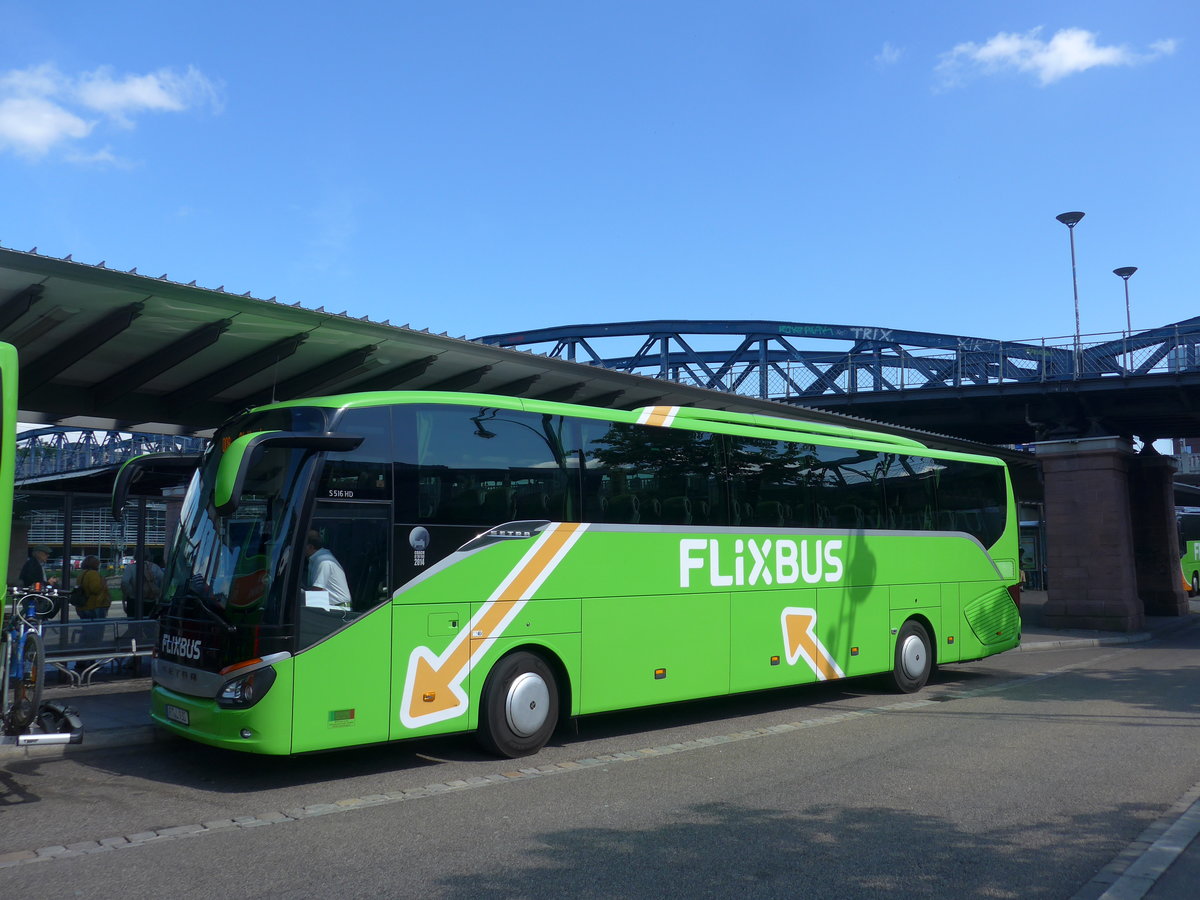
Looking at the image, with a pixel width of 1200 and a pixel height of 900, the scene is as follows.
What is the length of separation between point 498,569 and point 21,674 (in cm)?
372

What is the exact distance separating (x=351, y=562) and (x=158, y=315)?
390 cm

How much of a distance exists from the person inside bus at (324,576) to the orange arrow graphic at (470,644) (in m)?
0.82

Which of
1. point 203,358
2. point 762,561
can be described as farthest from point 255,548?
point 762,561

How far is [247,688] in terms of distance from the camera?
7.49 m

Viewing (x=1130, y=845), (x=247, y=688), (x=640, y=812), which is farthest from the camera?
(x=247, y=688)

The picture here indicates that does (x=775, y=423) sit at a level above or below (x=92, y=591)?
above

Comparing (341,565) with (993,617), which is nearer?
(341,565)

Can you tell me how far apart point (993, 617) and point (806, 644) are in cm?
487

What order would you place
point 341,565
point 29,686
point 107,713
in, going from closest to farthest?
point 29,686 → point 341,565 → point 107,713

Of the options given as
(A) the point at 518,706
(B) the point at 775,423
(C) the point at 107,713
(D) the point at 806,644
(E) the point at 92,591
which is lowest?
(C) the point at 107,713

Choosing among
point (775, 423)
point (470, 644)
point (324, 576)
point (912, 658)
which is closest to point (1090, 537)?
point (912, 658)

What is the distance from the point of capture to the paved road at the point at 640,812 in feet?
17.9

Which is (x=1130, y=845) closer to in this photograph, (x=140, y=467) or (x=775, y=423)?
(x=775, y=423)

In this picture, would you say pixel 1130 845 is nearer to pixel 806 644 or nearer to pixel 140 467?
pixel 806 644
